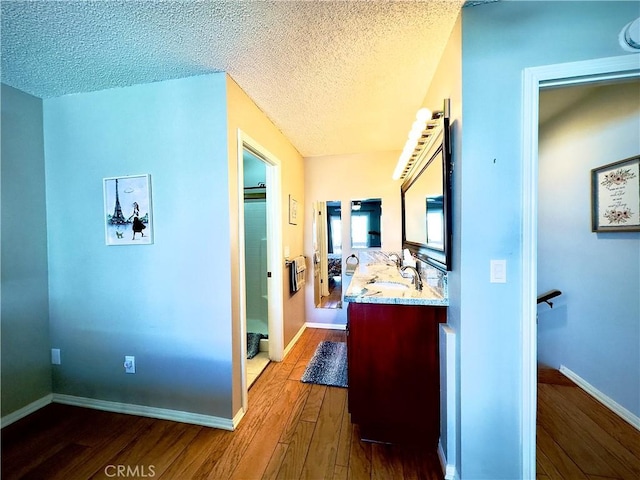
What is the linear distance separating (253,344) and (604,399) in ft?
9.54

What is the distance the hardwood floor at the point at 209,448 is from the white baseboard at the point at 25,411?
4cm

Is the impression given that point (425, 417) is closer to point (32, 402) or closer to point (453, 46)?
point (453, 46)

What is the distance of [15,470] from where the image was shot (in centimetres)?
125

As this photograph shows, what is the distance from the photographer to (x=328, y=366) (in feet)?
7.34

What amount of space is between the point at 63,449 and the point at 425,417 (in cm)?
217

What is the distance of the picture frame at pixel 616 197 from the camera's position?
1456 mm

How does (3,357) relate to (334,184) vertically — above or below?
below

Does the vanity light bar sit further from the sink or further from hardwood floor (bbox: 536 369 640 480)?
hardwood floor (bbox: 536 369 640 480)

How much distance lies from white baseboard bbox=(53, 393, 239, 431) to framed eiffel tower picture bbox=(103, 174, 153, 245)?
120 centimetres

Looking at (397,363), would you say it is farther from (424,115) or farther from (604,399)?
(604,399)

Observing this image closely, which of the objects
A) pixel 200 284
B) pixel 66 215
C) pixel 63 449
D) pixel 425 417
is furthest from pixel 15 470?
pixel 425 417

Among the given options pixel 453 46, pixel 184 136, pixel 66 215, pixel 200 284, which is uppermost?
pixel 453 46

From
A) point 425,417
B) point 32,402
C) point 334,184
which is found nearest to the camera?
point 425,417

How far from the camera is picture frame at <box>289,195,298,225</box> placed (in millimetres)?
2654
